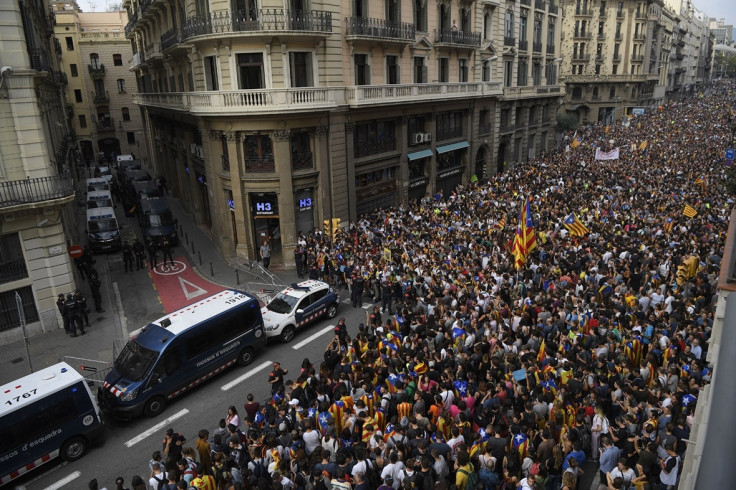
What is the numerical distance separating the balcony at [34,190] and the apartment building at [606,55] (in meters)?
78.3

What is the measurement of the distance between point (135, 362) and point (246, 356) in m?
3.64

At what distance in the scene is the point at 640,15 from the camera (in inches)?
3172

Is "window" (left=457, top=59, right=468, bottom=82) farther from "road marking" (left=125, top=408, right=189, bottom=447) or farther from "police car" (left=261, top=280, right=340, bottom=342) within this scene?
"road marking" (left=125, top=408, right=189, bottom=447)

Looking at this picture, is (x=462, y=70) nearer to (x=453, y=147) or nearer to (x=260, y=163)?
(x=453, y=147)

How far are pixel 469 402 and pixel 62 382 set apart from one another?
9.89m

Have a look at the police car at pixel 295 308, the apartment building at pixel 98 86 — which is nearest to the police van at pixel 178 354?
the police car at pixel 295 308

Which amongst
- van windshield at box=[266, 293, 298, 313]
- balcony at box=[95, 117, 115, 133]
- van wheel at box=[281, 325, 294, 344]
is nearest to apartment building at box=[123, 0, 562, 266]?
van windshield at box=[266, 293, 298, 313]

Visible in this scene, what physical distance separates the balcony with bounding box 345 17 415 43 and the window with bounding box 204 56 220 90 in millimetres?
6998

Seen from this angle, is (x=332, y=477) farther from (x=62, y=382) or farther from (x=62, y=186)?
(x=62, y=186)

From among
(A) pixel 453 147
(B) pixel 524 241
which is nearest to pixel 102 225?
(A) pixel 453 147

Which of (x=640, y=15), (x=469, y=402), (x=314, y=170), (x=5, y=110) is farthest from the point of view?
(x=640, y=15)

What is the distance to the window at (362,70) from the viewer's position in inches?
1126

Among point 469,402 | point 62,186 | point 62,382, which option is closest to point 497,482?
point 469,402

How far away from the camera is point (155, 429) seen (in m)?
14.1
